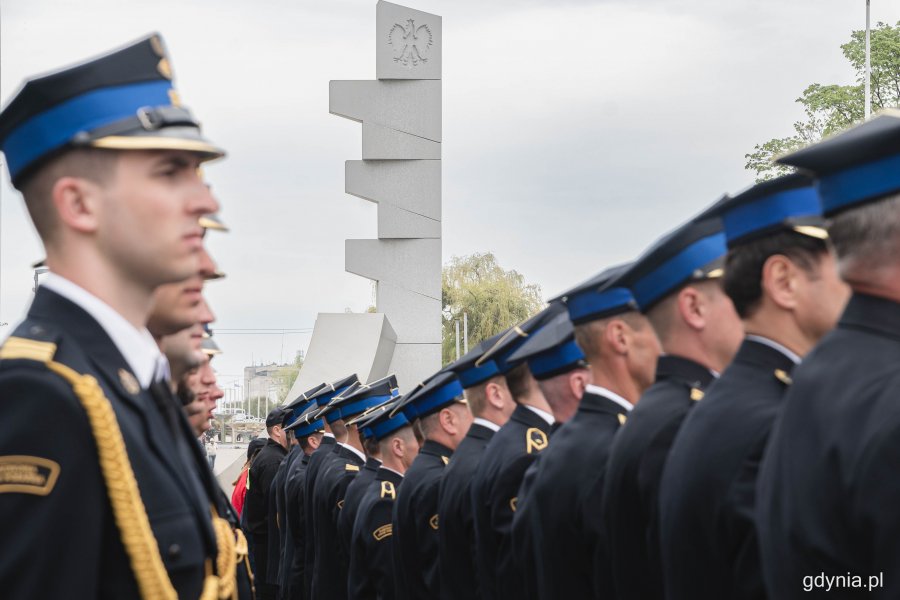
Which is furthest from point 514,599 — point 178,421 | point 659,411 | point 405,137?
point 405,137

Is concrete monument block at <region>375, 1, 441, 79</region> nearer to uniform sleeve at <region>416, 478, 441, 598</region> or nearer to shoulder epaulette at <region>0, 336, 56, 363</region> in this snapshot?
uniform sleeve at <region>416, 478, 441, 598</region>

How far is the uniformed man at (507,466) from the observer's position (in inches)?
201

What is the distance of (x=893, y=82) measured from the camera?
3269 centimetres

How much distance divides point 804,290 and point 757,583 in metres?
0.68

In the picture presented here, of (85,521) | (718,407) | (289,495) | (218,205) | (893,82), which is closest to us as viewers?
(85,521)

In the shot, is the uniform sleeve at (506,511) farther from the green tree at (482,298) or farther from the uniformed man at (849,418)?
the green tree at (482,298)

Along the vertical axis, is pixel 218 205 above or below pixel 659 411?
above

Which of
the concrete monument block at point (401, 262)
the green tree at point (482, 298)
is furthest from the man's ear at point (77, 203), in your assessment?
the green tree at point (482, 298)

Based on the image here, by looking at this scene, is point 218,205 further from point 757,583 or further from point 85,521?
point 757,583

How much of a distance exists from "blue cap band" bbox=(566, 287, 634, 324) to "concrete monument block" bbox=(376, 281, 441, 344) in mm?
23591

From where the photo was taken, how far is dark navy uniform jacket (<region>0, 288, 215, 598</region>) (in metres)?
2.01

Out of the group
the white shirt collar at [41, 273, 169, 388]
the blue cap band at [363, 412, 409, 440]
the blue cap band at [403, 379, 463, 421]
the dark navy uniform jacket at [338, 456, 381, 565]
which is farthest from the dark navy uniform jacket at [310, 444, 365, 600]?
the white shirt collar at [41, 273, 169, 388]

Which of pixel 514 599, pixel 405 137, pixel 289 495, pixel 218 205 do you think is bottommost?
pixel 289 495

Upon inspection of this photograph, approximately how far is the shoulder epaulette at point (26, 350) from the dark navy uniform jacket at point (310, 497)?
8.08 m
